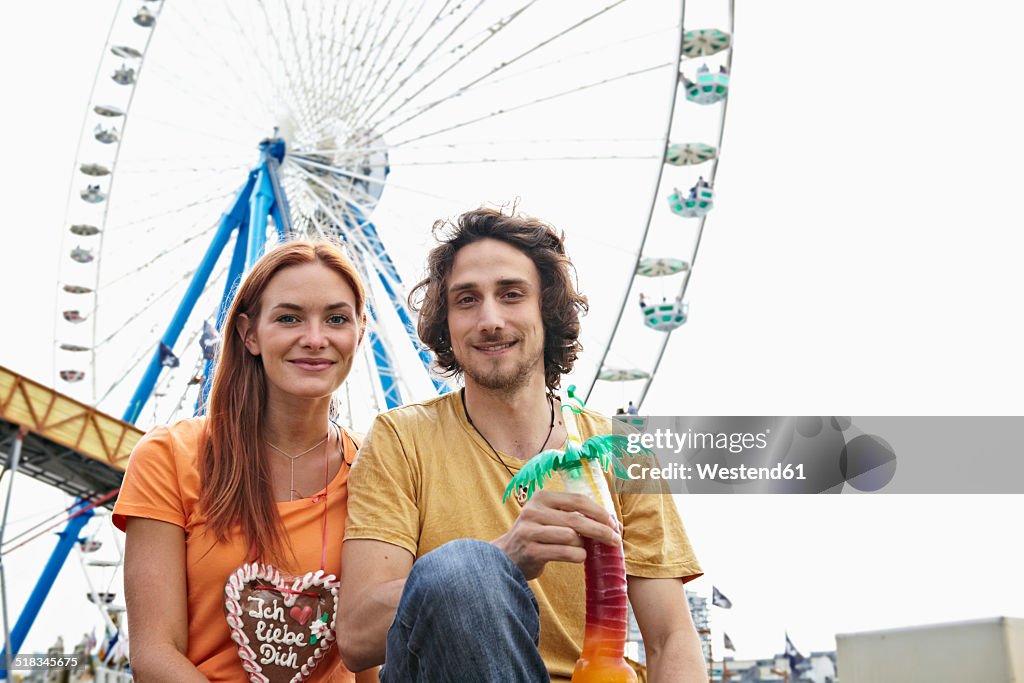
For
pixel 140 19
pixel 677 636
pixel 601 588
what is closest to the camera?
pixel 601 588

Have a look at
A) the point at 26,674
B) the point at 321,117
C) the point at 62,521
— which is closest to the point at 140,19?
the point at 321,117

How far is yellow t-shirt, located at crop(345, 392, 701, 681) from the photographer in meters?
2.19

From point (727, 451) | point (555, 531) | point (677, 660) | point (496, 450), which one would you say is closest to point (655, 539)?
point (677, 660)

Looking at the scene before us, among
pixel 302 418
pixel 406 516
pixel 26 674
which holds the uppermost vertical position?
pixel 26 674

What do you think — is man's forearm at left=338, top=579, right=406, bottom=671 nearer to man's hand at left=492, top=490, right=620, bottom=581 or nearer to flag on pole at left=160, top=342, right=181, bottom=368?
man's hand at left=492, top=490, right=620, bottom=581

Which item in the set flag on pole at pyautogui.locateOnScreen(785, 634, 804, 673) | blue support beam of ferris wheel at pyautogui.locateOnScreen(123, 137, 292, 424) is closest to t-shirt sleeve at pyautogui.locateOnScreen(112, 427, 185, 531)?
blue support beam of ferris wheel at pyautogui.locateOnScreen(123, 137, 292, 424)

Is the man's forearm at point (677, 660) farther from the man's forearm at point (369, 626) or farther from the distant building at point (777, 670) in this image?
the distant building at point (777, 670)

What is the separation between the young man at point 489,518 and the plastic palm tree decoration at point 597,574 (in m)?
0.04

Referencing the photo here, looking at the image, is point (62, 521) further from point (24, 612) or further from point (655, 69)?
point (655, 69)

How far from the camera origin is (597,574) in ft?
6.06

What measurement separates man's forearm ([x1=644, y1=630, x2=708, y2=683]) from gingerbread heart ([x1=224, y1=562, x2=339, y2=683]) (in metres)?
0.72

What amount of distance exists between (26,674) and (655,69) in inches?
325

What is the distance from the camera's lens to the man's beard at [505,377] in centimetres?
239

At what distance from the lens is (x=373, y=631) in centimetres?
199
